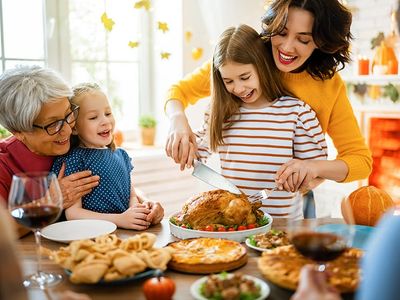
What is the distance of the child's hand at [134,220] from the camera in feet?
5.24

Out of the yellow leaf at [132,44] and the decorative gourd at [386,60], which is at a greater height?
the yellow leaf at [132,44]

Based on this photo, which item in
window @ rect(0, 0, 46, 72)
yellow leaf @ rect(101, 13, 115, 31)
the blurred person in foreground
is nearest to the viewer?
the blurred person in foreground

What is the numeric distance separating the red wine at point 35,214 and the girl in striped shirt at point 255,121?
0.91 metres

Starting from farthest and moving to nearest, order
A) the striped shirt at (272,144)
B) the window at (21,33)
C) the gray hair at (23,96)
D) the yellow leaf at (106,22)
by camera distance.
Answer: the yellow leaf at (106,22) < the window at (21,33) < the striped shirt at (272,144) < the gray hair at (23,96)

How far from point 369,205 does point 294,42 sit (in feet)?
2.05

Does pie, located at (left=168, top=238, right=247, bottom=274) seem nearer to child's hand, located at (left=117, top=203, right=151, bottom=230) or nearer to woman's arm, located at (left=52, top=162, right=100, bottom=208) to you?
child's hand, located at (left=117, top=203, right=151, bottom=230)

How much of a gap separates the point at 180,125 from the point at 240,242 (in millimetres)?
605

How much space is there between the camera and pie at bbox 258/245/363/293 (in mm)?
1024

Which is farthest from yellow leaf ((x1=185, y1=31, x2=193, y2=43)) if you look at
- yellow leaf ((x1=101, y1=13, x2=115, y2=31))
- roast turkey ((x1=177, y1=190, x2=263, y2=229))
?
roast turkey ((x1=177, y1=190, x2=263, y2=229))

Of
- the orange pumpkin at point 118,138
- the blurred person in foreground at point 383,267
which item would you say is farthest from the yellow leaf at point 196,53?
the blurred person in foreground at point 383,267

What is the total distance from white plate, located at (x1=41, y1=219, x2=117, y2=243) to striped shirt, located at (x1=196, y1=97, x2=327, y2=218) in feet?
2.07

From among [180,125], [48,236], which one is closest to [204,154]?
[180,125]

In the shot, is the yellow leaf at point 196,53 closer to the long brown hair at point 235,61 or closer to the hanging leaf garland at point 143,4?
the hanging leaf garland at point 143,4

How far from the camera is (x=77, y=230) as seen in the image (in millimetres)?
1510
